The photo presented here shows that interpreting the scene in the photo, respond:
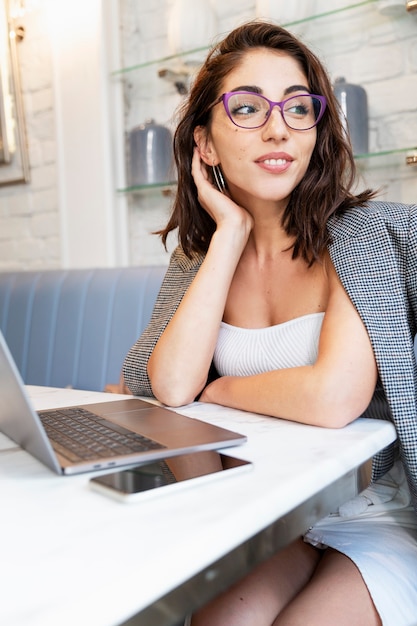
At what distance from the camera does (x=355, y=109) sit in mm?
1611

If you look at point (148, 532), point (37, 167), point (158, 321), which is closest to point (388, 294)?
point (158, 321)

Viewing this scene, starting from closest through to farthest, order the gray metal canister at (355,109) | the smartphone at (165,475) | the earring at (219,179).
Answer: the smartphone at (165,475) < the earring at (219,179) < the gray metal canister at (355,109)

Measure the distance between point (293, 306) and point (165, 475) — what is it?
20.6 inches

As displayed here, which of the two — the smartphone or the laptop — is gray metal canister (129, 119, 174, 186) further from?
the smartphone

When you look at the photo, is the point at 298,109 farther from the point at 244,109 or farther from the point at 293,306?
the point at 293,306

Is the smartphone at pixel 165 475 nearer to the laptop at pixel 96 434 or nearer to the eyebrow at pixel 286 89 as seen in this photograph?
the laptop at pixel 96 434

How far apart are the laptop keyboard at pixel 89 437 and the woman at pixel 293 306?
20 centimetres

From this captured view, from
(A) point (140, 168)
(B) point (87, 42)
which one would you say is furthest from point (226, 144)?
(B) point (87, 42)

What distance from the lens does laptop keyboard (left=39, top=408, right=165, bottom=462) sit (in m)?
0.61

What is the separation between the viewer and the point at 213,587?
446 mm

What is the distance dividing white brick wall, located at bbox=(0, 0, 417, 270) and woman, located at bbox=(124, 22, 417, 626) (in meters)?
0.63

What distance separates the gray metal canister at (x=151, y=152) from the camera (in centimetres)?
200

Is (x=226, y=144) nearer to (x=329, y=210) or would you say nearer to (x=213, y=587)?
(x=329, y=210)

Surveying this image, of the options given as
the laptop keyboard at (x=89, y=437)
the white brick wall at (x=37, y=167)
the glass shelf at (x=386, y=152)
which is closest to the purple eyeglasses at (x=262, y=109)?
the laptop keyboard at (x=89, y=437)
